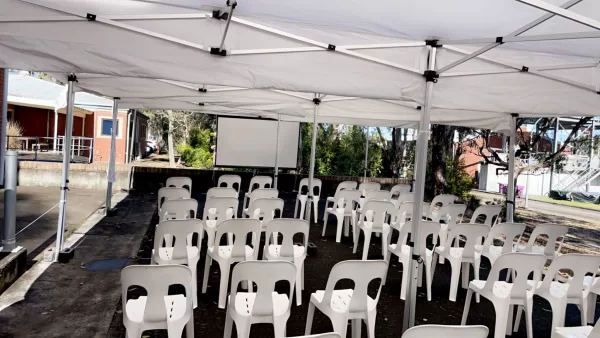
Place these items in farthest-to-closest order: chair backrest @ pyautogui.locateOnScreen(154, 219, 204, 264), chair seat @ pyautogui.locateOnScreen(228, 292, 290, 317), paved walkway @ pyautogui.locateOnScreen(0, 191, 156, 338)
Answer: chair backrest @ pyautogui.locateOnScreen(154, 219, 204, 264), paved walkway @ pyautogui.locateOnScreen(0, 191, 156, 338), chair seat @ pyautogui.locateOnScreen(228, 292, 290, 317)

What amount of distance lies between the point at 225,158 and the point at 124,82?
6.75m

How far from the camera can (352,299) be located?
2873mm

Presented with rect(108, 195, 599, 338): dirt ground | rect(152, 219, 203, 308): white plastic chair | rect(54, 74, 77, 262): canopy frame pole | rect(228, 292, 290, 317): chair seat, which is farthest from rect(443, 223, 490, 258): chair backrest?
rect(54, 74, 77, 262): canopy frame pole

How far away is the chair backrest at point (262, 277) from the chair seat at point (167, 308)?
1.13 feet

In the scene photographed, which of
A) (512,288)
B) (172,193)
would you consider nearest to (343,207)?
(172,193)

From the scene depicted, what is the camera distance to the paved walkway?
3.27 m

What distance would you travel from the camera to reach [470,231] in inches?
167

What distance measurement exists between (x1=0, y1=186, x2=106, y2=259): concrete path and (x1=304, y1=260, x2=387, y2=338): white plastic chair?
162 inches

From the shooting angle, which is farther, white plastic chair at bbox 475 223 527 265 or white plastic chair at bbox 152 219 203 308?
white plastic chair at bbox 475 223 527 265

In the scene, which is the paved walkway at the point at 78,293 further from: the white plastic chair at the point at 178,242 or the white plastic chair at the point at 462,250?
the white plastic chair at the point at 462,250

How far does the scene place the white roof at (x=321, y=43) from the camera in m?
2.58

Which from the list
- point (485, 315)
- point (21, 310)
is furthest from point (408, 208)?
point (21, 310)

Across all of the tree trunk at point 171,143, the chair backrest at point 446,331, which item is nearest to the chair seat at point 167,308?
the chair backrest at point 446,331

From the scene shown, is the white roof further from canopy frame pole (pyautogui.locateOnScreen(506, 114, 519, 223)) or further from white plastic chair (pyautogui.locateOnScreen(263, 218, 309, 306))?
canopy frame pole (pyautogui.locateOnScreen(506, 114, 519, 223))
